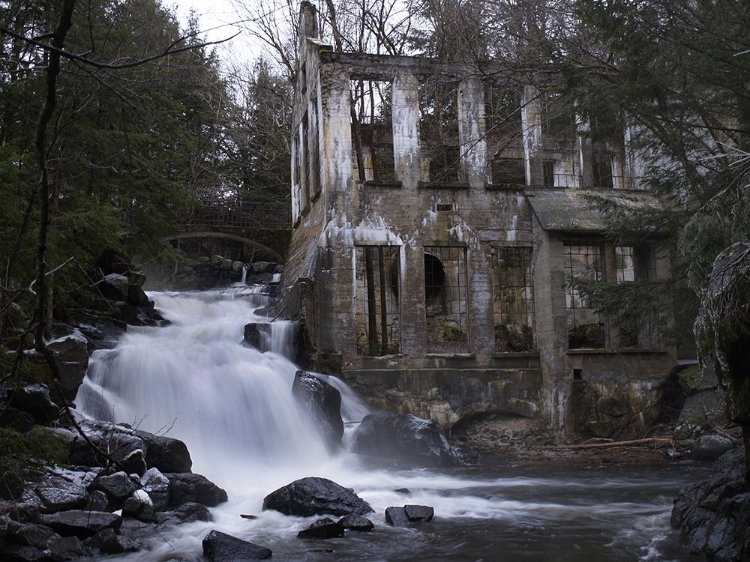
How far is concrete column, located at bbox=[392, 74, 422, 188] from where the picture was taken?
1683 cm

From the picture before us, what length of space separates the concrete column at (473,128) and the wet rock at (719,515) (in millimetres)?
9685

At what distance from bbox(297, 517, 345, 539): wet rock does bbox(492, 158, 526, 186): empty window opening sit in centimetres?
1641

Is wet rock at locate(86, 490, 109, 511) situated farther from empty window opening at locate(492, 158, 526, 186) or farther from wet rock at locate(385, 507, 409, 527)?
empty window opening at locate(492, 158, 526, 186)

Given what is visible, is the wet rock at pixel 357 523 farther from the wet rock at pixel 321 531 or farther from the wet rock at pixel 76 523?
the wet rock at pixel 76 523

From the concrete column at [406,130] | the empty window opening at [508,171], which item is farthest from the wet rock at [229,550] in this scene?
the empty window opening at [508,171]

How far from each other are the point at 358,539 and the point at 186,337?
10195mm

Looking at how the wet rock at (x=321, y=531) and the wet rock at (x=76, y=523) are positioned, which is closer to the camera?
the wet rock at (x=76, y=523)

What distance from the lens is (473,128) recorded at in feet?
56.9

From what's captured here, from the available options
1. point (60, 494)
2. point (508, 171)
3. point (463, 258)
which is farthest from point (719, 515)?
point (508, 171)

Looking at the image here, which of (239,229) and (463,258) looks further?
(239,229)

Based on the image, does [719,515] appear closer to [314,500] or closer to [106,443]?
[314,500]

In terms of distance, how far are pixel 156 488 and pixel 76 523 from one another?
5.56 ft

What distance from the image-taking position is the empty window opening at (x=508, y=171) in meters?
23.4

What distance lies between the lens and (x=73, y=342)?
1172 centimetres
